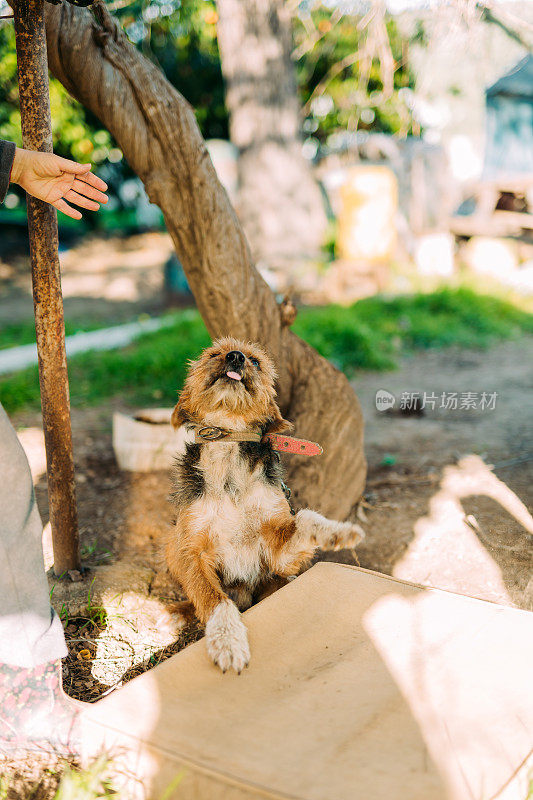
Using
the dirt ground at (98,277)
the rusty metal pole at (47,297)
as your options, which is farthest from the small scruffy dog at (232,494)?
the dirt ground at (98,277)

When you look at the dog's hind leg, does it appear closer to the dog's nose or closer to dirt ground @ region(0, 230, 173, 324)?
the dog's nose

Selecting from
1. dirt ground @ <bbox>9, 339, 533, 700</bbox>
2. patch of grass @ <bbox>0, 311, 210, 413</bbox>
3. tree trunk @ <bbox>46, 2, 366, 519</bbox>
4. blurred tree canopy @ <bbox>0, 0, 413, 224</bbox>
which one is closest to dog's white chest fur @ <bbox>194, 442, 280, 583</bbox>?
dirt ground @ <bbox>9, 339, 533, 700</bbox>

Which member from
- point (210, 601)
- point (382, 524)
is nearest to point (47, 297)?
point (210, 601)

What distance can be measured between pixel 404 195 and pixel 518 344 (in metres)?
8.35

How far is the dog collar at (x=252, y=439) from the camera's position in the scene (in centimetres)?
301

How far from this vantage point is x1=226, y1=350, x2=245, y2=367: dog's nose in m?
3.00

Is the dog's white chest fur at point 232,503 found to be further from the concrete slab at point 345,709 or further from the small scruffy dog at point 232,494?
the concrete slab at point 345,709

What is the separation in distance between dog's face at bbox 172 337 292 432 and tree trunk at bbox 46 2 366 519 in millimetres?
839

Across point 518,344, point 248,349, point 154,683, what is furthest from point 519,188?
point 154,683

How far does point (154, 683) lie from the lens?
92.9 inches

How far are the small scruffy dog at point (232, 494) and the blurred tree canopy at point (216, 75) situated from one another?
158 inches

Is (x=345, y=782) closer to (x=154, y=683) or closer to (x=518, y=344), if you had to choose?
(x=154, y=683)

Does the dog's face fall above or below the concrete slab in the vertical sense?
above

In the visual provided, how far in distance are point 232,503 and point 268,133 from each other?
9.98 m
